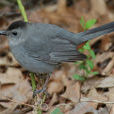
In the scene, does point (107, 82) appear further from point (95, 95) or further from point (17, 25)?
point (17, 25)

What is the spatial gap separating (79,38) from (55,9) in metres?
2.92

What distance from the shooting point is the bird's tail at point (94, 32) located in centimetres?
430

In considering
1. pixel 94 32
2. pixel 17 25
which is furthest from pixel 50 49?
pixel 94 32

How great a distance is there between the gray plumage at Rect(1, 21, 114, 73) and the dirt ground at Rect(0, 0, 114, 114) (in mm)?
299

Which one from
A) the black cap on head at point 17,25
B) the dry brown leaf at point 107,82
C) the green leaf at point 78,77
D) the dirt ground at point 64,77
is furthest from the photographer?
the green leaf at point 78,77

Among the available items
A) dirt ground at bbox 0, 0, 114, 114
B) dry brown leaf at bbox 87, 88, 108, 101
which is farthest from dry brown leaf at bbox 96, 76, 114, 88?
dry brown leaf at bbox 87, 88, 108, 101

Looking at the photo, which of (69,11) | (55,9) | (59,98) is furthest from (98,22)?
(59,98)

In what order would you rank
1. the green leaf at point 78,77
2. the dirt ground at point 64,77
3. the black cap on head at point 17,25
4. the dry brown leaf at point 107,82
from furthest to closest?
the green leaf at point 78,77
the dry brown leaf at point 107,82
the black cap on head at point 17,25
the dirt ground at point 64,77

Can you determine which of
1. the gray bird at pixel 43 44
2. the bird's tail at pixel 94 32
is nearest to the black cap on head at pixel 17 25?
the gray bird at pixel 43 44

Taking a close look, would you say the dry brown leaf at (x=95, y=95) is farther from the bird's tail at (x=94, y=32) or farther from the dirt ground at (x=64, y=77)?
the bird's tail at (x=94, y=32)

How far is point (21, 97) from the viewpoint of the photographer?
180 inches

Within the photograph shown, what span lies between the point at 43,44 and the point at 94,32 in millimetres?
835

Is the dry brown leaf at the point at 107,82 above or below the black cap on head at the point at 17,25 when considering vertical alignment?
below

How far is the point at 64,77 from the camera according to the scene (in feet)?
17.0
